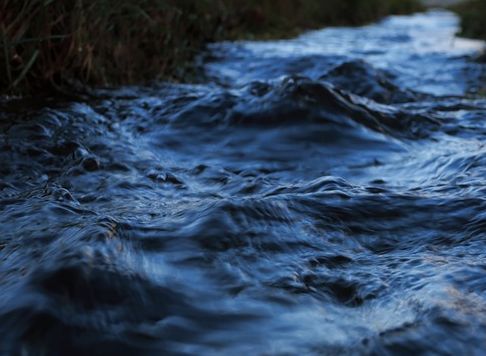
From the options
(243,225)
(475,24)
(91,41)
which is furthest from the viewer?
(475,24)

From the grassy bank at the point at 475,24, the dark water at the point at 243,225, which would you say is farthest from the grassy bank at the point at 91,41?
the grassy bank at the point at 475,24

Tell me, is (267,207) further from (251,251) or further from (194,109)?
(194,109)

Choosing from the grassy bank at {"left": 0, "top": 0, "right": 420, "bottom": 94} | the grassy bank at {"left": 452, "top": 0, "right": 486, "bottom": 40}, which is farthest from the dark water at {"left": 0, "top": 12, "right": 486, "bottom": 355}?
the grassy bank at {"left": 452, "top": 0, "right": 486, "bottom": 40}

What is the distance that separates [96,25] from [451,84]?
11.4 ft

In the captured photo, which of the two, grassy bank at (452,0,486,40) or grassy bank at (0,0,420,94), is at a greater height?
grassy bank at (0,0,420,94)

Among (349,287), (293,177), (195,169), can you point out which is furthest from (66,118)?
(349,287)

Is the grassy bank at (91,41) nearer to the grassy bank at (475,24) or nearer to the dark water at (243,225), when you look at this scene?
the dark water at (243,225)

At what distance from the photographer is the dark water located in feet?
5.28

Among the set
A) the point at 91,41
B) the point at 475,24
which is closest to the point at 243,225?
the point at 91,41

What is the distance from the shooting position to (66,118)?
378cm

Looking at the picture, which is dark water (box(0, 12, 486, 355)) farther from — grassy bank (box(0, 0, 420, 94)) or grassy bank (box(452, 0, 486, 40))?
grassy bank (box(452, 0, 486, 40))

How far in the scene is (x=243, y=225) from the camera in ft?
7.36

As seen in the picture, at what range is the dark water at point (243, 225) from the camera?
161cm

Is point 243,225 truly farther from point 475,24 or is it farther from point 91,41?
point 475,24
